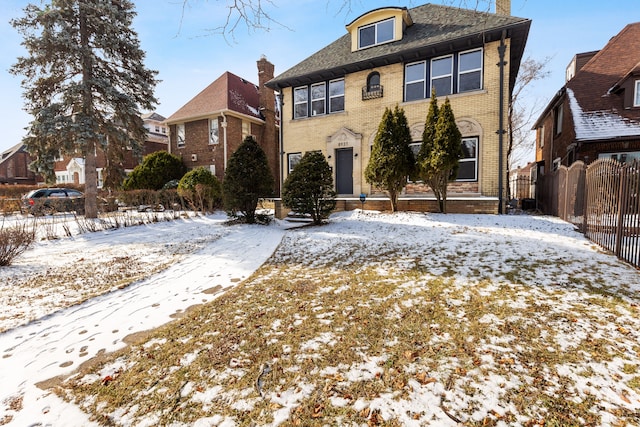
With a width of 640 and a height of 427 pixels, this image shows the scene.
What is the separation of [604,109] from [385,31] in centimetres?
1002

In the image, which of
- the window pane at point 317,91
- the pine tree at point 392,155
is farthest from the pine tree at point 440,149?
the window pane at point 317,91

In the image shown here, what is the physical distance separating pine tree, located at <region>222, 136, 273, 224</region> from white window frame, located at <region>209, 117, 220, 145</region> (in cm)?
1033

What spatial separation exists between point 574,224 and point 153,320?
1015 centimetres

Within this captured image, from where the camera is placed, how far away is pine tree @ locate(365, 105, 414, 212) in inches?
406

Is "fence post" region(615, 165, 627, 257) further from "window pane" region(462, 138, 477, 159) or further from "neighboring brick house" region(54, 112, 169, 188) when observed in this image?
"neighboring brick house" region(54, 112, 169, 188)

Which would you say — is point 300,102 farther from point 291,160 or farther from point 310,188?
point 310,188

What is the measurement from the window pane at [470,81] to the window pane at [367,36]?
468 centimetres

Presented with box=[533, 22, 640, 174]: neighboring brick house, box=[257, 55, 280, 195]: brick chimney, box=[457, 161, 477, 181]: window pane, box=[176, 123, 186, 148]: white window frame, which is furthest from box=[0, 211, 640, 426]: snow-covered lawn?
box=[176, 123, 186, 148]: white window frame

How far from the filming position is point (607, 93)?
13023 millimetres

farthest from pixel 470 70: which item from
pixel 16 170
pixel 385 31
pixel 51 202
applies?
pixel 16 170

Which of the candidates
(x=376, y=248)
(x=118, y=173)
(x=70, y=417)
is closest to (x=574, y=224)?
(x=376, y=248)

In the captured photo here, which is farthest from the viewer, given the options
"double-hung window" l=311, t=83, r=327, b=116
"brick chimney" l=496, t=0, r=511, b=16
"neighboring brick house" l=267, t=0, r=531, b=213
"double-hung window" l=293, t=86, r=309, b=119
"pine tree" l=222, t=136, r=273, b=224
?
"double-hung window" l=293, t=86, r=309, b=119

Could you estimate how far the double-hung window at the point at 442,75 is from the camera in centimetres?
1195

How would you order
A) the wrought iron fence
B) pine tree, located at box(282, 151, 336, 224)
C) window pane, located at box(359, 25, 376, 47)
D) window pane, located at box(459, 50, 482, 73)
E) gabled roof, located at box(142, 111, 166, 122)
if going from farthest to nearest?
gabled roof, located at box(142, 111, 166, 122)
window pane, located at box(359, 25, 376, 47)
window pane, located at box(459, 50, 482, 73)
pine tree, located at box(282, 151, 336, 224)
the wrought iron fence
